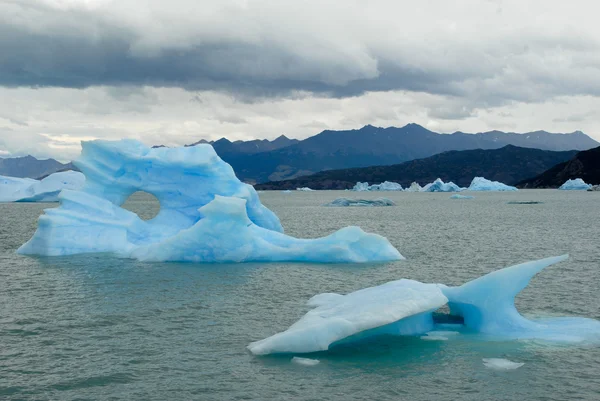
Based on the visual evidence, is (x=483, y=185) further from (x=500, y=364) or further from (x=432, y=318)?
(x=500, y=364)

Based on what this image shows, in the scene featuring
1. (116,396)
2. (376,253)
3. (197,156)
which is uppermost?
(197,156)

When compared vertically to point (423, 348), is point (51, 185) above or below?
above

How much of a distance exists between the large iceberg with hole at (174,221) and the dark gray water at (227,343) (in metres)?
1.01

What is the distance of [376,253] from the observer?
2366 centimetres

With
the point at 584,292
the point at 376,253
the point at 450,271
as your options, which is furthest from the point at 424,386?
the point at 376,253

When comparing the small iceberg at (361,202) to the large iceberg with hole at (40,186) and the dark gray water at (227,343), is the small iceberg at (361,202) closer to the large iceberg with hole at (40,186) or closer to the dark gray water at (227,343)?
the large iceberg with hole at (40,186)

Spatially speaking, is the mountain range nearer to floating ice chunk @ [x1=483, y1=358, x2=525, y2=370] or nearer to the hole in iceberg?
the hole in iceberg

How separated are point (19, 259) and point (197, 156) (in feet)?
29.3

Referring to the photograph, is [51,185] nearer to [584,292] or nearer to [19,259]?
[19,259]

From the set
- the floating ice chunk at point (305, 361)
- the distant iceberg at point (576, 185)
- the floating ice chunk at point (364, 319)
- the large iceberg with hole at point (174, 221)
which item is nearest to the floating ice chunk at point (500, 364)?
the floating ice chunk at point (364, 319)

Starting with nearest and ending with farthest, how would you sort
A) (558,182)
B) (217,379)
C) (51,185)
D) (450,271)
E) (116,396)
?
(116,396) → (217,379) → (450,271) → (51,185) → (558,182)

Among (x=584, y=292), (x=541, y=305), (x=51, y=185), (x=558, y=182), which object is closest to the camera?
(x=541, y=305)

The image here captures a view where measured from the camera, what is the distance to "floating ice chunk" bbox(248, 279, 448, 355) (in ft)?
35.7

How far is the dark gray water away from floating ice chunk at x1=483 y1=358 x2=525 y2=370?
0.13m
